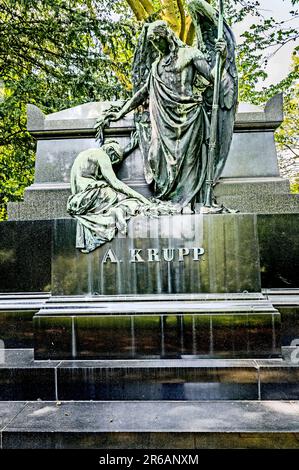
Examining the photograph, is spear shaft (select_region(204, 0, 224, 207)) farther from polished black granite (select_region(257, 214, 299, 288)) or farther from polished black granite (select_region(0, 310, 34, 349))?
polished black granite (select_region(0, 310, 34, 349))

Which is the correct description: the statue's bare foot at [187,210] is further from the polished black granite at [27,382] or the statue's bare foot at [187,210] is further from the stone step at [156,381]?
the polished black granite at [27,382]

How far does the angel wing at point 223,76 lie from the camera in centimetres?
568

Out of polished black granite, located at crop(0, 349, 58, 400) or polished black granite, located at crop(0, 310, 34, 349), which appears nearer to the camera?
polished black granite, located at crop(0, 349, 58, 400)

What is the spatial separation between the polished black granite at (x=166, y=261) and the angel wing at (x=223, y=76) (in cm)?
132

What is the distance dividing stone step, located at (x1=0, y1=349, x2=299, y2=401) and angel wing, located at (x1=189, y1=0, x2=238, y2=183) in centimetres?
269

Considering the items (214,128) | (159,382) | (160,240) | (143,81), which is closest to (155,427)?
(159,382)

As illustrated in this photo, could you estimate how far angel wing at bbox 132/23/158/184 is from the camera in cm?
609

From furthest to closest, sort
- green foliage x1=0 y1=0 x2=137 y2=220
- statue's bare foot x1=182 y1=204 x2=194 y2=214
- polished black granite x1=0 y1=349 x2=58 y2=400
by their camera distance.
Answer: green foliage x1=0 y1=0 x2=137 y2=220, statue's bare foot x1=182 y1=204 x2=194 y2=214, polished black granite x1=0 y1=349 x2=58 y2=400

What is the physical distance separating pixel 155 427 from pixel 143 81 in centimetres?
479

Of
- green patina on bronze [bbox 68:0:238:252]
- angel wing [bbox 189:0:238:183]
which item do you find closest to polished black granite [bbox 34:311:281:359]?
green patina on bronze [bbox 68:0:238:252]

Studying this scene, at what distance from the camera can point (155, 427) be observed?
3.54 metres

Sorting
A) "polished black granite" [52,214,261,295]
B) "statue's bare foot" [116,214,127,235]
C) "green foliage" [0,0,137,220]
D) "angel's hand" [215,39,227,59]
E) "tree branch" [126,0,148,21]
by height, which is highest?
"tree branch" [126,0,148,21]

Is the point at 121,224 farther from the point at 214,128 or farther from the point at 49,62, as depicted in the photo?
the point at 49,62
